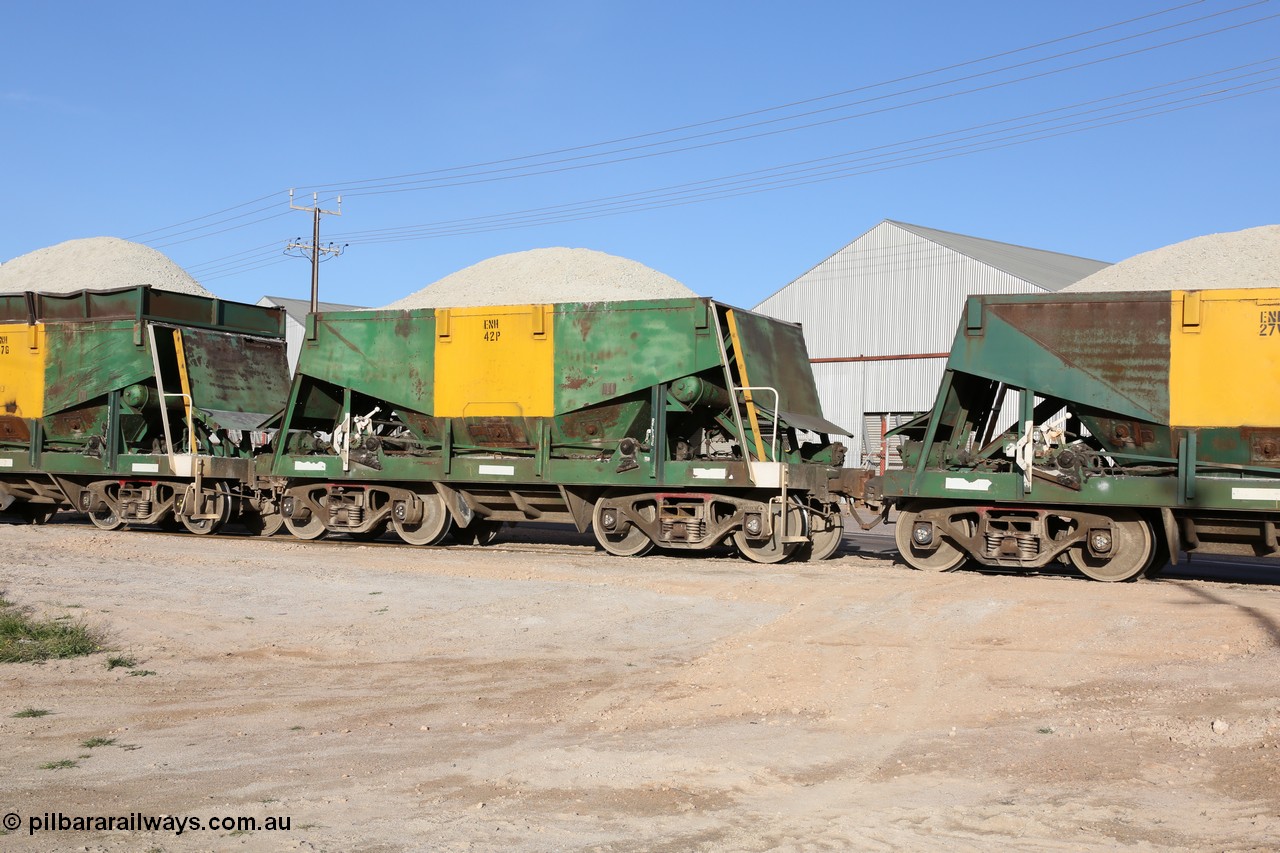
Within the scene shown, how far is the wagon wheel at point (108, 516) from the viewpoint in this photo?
62.0 ft

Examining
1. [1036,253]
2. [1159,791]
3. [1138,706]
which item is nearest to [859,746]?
[1159,791]

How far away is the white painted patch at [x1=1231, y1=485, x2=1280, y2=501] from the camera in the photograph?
468 inches

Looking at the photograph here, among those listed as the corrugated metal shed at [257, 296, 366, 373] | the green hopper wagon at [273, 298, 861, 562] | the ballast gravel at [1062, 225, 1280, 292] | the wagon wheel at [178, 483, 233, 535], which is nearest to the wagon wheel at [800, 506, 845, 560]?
the green hopper wagon at [273, 298, 861, 562]

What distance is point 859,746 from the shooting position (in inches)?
244

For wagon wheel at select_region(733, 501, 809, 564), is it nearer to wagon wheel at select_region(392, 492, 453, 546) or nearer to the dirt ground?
the dirt ground

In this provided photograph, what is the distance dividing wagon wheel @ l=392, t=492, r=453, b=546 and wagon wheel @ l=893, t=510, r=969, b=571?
20.6 ft

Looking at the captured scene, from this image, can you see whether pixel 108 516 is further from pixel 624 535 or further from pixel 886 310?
pixel 886 310

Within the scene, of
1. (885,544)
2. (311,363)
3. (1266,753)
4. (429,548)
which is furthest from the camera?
(885,544)

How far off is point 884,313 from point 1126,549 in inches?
1036

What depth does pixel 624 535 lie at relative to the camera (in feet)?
51.2

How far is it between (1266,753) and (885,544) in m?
12.7

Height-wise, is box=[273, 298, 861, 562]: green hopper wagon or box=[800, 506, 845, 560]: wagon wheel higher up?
box=[273, 298, 861, 562]: green hopper wagon

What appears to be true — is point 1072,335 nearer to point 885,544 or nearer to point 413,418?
point 885,544

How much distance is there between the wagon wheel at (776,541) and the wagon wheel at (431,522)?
4189mm
